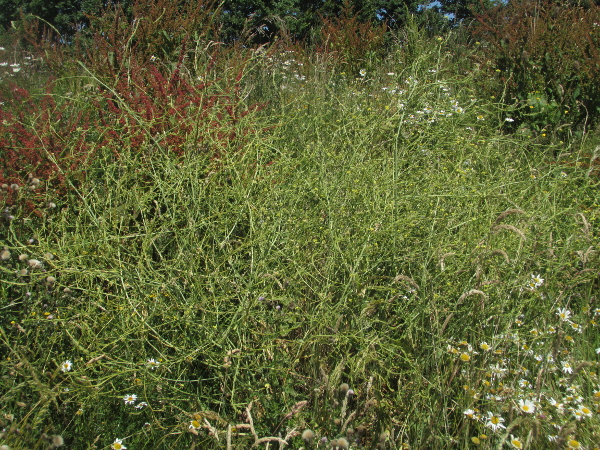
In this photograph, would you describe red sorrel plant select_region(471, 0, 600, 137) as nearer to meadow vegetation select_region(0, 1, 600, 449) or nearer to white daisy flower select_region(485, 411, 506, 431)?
meadow vegetation select_region(0, 1, 600, 449)

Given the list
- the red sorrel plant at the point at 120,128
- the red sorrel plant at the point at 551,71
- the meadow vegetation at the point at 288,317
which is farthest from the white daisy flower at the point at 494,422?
the red sorrel plant at the point at 551,71

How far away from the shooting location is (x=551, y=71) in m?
4.55

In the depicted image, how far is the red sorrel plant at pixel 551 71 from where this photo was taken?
430 centimetres

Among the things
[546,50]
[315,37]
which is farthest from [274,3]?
[546,50]

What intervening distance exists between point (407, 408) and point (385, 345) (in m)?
0.21

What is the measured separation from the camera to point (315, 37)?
339 inches

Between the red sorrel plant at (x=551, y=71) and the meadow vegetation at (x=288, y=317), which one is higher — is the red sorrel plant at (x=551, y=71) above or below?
above

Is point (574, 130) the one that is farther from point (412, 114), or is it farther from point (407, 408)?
point (407, 408)

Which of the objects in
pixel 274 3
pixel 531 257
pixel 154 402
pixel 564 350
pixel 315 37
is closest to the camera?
pixel 154 402

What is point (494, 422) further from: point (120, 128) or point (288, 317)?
point (120, 128)

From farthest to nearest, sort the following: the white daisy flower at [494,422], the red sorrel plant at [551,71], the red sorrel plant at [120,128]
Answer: the red sorrel plant at [551,71]
the red sorrel plant at [120,128]
the white daisy flower at [494,422]

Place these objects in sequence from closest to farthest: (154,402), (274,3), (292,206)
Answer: (154,402)
(292,206)
(274,3)

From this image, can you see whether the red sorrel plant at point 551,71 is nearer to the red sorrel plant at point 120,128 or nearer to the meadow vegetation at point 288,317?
the meadow vegetation at point 288,317

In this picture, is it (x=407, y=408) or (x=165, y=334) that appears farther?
(x=165, y=334)
